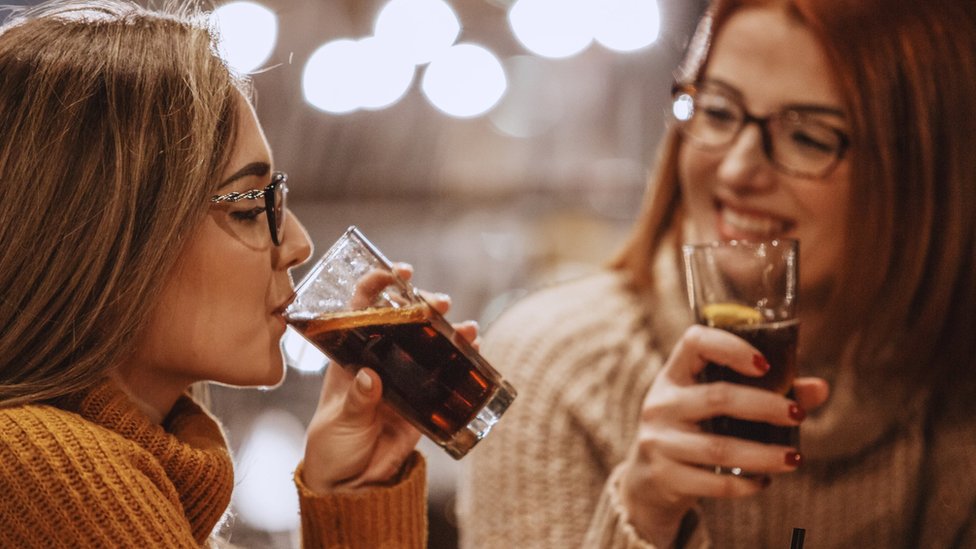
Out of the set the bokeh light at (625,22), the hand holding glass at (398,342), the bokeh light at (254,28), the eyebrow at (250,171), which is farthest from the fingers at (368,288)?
the bokeh light at (254,28)

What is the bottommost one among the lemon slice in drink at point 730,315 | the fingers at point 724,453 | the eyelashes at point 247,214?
the fingers at point 724,453

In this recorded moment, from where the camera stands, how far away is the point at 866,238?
176cm

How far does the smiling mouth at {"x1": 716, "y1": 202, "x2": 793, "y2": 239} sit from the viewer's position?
179 centimetres

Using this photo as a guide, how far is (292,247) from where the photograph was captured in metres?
1.45

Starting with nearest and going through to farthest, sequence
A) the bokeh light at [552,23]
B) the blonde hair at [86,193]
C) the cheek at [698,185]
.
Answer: the blonde hair at [86,193]
the cheek at [698,185]
the bokeh light at [552,23]

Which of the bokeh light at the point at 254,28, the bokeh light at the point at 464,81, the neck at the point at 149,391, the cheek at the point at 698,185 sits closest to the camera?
the neck at the point at 149,391

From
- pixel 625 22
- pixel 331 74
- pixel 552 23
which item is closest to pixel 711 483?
pixel 625 22

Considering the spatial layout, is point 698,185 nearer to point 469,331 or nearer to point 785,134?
point 785,134

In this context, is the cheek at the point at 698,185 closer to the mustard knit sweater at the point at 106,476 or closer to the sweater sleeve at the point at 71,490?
the mustard knit sweater at the point at 106,476

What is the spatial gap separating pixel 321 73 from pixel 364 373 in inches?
142

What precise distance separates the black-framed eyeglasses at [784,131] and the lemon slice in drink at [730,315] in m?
0.45

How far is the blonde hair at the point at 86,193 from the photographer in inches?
48.2

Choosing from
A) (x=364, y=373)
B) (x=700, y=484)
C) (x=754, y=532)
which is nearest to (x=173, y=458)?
(x=364, y=373)

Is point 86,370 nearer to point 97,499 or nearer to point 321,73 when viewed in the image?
point 97,499
